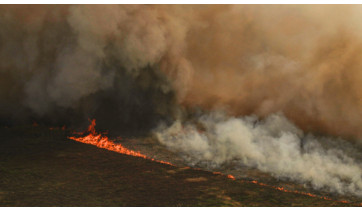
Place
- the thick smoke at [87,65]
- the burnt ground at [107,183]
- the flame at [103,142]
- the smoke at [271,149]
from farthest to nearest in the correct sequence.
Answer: the thick smoke at [87,65] < the flame at [103,142] < the smoke at [271,149] < the burnt ground at [107,183]

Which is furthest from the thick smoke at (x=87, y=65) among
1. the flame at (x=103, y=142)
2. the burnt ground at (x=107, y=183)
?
the burnt ground at (x=107, y=183)

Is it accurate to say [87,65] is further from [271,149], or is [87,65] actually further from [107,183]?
[271,149]

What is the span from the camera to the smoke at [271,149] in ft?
23.0

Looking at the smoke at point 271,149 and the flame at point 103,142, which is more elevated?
the smoke at point 271,149

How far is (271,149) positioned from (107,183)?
161 inches

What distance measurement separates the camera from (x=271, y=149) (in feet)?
26.5

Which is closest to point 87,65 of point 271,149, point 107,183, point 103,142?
point 103,142

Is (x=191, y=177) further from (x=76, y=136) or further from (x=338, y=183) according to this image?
(x=76, y=136)

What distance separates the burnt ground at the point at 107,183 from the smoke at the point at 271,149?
4.19 ft

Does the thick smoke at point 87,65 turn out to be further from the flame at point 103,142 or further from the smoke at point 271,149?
the smoke at point 271,149

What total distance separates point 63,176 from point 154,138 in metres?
3.37

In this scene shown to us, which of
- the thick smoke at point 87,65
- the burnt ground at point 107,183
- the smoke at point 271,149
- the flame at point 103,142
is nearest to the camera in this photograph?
the burnt ground at point 107,183

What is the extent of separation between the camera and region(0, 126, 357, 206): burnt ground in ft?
16.8

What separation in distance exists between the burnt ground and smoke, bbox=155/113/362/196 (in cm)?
128
